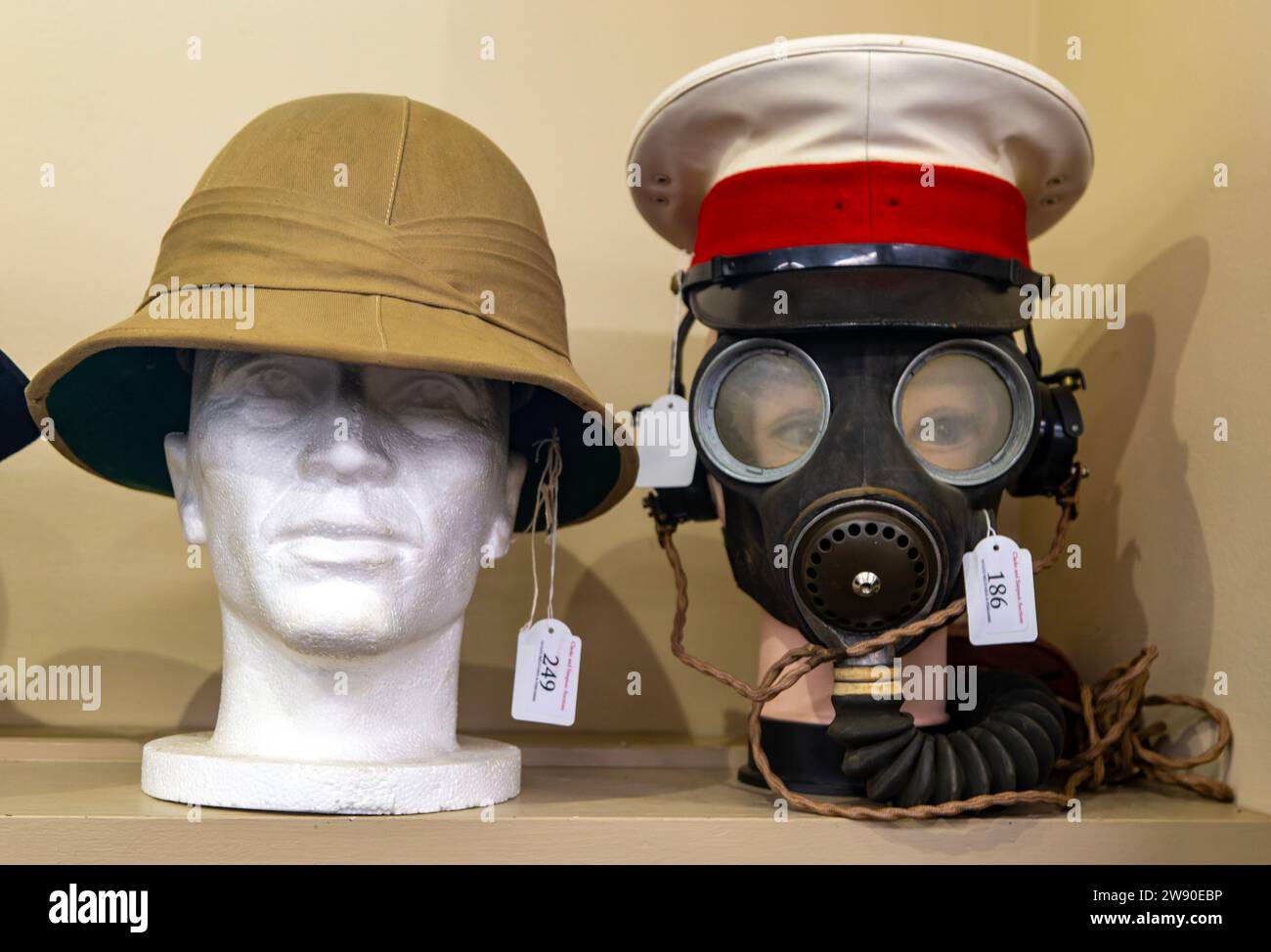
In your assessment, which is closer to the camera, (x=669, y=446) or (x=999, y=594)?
(x=999, y=594)

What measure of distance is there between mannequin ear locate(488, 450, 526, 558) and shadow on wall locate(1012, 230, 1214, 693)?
2.55 ft

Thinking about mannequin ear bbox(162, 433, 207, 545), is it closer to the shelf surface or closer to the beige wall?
the shelf surface

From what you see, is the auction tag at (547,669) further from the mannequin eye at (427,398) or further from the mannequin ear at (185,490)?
the mannequin ear at (185,490)

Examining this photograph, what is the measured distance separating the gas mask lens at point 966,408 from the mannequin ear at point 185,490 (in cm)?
74

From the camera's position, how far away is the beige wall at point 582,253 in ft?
5.35

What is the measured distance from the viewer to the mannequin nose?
1275 millimetres

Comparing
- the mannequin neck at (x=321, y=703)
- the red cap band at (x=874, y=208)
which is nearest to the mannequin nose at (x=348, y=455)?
the mannequin neck at (x=321, y=703)

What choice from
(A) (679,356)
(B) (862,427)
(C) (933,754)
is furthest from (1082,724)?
(A) (679,356)

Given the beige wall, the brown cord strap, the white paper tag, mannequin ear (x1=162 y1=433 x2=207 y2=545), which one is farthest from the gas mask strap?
mannequin ear (x1=162 y1=433 x2=207 y2=545)

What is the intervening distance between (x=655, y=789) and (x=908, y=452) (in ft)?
1.51

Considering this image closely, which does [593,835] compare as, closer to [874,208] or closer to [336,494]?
[336,494]

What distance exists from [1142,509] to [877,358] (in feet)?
1.73

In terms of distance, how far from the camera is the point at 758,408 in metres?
1.38

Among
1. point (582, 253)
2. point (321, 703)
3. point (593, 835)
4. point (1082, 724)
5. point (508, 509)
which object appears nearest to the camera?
point (593, 835)
